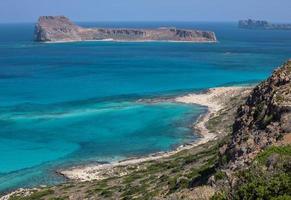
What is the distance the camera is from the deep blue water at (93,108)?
201ft

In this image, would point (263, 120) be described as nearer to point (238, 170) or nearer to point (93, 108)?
point (238, 170)

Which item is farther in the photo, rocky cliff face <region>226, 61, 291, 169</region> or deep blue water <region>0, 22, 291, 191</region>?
deep blue water <region>0, 22, 291, 191</region>

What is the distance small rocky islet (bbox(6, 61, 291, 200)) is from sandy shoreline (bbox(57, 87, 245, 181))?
7.62 ft

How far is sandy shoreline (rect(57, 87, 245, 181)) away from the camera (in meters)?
51.8

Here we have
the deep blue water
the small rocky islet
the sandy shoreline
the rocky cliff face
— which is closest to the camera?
the small rocky islet

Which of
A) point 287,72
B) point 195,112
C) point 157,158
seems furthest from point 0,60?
point 287,72

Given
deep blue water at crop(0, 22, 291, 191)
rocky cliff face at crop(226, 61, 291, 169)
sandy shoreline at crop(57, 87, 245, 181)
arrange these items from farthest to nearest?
1. deep blue water at crop(0, 22, 291, 191)
2. sandy shoreline at crop(57, 87, 245, 181)
3. rocky cliff face at crop(226, 61, 291, 169)

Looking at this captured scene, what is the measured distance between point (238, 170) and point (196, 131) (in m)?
48.8

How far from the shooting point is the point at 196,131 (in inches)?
2753

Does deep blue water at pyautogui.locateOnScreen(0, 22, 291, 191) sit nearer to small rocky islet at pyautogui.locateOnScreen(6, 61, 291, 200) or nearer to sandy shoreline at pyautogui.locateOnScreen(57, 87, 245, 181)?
sandy shoreline at pyautogui.locateOnScreen(57, 87, 245, 181)

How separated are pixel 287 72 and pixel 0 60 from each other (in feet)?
498

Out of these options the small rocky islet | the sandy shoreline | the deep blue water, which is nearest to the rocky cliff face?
the small rocky islet

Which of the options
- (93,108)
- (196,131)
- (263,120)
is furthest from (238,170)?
(93,108)

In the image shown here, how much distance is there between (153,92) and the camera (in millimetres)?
105688
